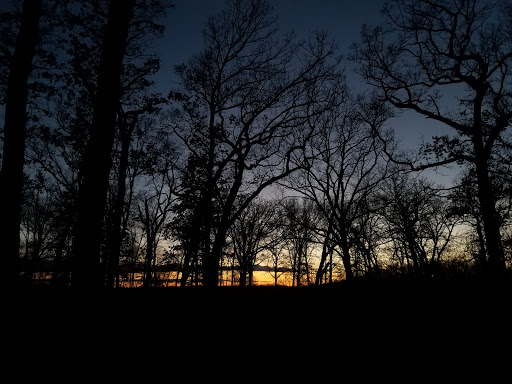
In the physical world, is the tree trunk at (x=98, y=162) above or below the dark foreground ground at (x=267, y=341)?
above

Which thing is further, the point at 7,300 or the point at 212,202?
the point at 212,202

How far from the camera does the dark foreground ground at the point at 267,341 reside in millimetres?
3498

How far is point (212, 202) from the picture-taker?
15148 millimetres

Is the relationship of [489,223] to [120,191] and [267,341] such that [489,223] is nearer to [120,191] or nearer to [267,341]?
[267,341]

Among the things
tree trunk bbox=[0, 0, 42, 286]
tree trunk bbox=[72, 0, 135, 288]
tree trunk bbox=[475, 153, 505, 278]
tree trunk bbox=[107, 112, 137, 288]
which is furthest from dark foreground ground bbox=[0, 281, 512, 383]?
tree trunk bbox=[107, 112, 137, 288]

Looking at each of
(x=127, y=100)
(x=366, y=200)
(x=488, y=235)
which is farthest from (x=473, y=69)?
(x=127, y=100)

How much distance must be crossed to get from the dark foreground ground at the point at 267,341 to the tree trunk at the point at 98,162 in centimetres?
57

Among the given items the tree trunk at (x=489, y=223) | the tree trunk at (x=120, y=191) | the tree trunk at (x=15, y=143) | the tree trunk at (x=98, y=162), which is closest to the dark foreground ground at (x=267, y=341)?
the tree trunk at (x=98, y=162)

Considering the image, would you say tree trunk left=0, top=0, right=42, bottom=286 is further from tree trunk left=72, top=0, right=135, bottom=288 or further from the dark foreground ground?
tree trunk left=72, top=0, right=135, bottom=288

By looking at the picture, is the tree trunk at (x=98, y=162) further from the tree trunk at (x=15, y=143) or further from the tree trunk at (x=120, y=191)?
the tree trunk at (x=120, y=191)

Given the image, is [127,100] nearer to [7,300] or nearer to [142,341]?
[7,300]

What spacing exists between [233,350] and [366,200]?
19690 mm

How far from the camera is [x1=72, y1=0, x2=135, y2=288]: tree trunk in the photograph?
496cm

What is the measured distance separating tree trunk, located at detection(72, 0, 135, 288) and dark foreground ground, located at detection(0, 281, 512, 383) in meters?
0.57
